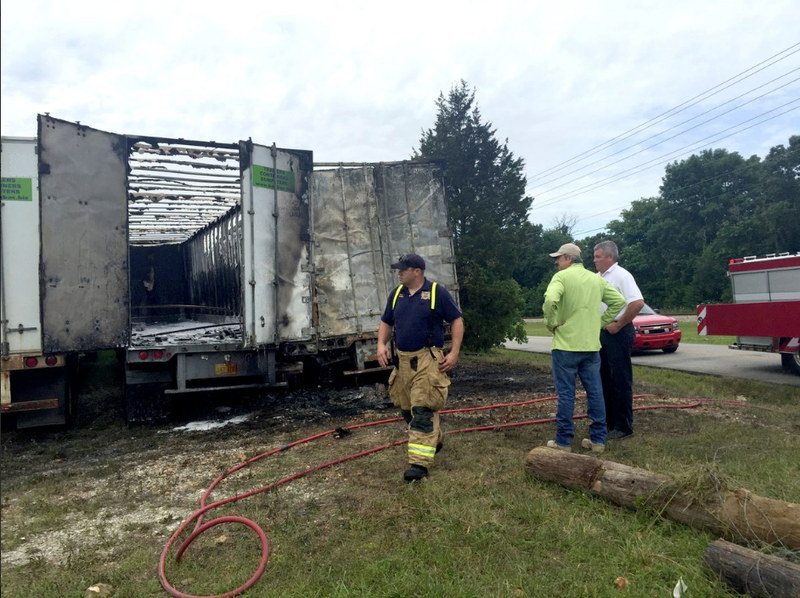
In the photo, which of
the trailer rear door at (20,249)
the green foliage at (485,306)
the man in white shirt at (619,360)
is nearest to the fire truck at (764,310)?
the green foliage at (485,306)

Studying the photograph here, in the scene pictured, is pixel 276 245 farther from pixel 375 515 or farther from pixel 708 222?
pixel 708 222

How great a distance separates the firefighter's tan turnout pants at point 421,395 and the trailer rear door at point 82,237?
349cm

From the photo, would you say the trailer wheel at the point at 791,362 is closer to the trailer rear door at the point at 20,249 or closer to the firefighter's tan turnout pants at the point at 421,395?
the firefighter's tan turnout pants at the point at 421,395

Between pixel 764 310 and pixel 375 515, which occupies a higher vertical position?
pixel 764 310

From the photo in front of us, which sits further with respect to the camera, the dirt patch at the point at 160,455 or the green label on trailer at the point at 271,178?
the green label on trailer at the point at 271,178

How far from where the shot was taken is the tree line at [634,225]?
1295 cm

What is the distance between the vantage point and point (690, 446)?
15.8ft

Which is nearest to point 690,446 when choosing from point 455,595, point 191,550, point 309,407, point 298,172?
point 455,595

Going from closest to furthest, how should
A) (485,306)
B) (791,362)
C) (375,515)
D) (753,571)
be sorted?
(753,571), (375,515), (791,362), (485,306)

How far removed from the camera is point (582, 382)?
15.3 feet

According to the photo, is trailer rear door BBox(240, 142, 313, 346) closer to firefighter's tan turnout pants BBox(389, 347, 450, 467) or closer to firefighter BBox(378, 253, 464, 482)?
firefighter BBox(378, 253, 464, 482)

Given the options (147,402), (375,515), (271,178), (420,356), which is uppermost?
(271,178)

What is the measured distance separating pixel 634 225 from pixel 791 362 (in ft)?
135

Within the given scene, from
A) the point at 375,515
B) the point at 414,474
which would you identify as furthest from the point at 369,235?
the point at 375,515
